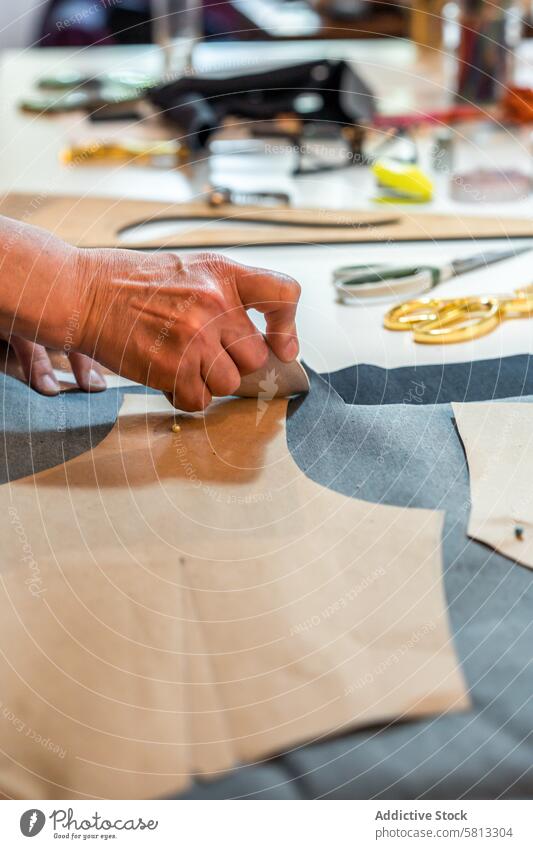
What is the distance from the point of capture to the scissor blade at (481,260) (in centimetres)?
90

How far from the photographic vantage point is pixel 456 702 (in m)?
0.45

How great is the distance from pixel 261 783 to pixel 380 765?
0.06 m

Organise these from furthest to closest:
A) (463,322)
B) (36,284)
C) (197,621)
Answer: (463,322) < (36,284) < (197,621)

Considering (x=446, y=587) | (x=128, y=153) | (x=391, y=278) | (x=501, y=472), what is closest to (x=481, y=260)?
(x=391, y=278)

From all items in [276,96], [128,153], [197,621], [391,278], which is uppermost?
[276,96]

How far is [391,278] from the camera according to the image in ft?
2.86

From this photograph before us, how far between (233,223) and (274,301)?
1.45 ft

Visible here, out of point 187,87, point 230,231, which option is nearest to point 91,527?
point 230,231

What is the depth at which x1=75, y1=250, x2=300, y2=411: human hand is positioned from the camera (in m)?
0.64

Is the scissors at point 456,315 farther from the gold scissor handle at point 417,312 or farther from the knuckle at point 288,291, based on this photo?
the knuckle at point 288,291

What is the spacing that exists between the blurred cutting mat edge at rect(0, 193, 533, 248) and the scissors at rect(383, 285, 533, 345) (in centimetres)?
19

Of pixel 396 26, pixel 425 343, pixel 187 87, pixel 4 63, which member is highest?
pixel 396 26

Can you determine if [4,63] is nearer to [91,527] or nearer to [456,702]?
[91,527]

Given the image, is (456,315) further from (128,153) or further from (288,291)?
(128,153)
